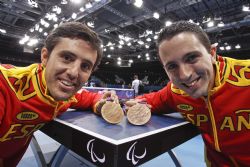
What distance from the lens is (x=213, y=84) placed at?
4.33 feet

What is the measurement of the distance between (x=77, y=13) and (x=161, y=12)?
409cm

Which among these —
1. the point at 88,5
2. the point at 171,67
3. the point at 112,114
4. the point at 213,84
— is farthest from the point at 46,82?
the point at 88,5

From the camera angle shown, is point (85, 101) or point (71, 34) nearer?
point (71, 34)

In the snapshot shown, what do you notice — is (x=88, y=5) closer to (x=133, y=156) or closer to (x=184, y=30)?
(x=184, y=30)

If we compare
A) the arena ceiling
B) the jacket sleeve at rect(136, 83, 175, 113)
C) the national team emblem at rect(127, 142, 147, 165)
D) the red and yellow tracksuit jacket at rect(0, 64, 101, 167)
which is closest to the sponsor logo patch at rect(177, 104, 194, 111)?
the jacket sleeve at rect(136, 83, 175, 113)

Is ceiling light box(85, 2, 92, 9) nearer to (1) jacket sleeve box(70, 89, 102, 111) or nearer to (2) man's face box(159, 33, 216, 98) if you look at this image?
(1) jacket sleeve box(70, 89, 102, 111)

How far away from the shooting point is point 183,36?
126 cm

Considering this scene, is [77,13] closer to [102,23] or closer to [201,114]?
[102,23]

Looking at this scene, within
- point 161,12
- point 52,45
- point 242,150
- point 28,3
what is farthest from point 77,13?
point 242,150

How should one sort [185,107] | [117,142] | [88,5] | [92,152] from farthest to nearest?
1. [88,5]
2. [185,107]
3. [92,152]
4. [117,142]

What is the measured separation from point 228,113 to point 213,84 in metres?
0.22

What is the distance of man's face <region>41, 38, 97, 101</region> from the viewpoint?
122 centimetres

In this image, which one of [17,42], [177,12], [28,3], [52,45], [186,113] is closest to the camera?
[52,45]

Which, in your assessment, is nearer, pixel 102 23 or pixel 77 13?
pixel 77 13
